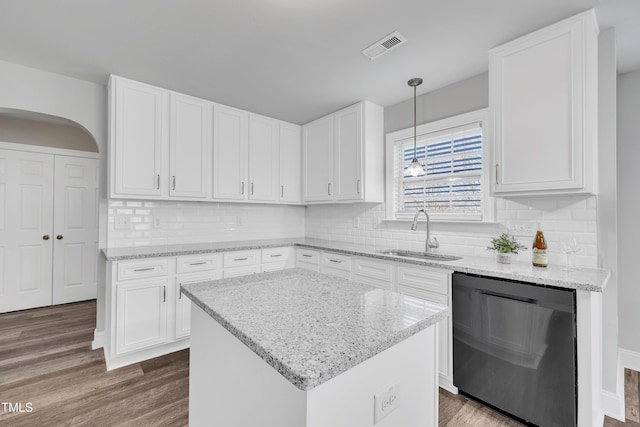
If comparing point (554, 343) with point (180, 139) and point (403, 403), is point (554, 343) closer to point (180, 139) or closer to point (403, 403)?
point (403, 403)

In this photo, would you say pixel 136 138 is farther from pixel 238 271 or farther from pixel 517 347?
pixel 517 347

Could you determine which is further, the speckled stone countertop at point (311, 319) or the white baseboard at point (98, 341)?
the white baseboard at point (98, 341)

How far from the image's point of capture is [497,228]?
8.11ft

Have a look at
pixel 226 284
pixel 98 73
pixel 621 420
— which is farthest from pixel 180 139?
pixel 621 420

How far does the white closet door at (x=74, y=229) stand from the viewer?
4047 millimetres

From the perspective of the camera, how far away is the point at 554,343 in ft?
5.38

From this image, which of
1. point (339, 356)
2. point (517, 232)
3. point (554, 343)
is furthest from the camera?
point (517, 232)

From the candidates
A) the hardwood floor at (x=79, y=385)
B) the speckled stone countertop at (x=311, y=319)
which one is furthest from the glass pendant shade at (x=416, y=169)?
the hardwood floor at (x=79, y=385)

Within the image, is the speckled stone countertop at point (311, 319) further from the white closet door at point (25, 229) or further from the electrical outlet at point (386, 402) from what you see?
the white closet door at point (25, 229)

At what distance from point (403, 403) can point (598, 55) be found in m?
2.50

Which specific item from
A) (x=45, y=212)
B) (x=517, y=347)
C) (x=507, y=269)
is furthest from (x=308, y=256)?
(x=45, y=212)

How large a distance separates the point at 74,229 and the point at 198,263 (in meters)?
2.64

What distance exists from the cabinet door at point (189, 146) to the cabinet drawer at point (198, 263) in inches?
26.0

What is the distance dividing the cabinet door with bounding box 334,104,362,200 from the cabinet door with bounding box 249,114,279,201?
0.81 m
